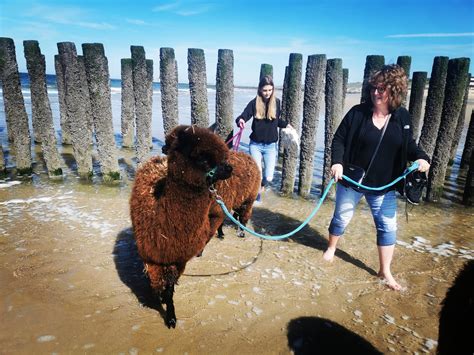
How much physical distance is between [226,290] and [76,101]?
550cm

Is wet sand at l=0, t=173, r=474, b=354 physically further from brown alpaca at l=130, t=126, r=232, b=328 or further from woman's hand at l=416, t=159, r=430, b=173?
woman's hand at l=416, t=159, r=430, b=173

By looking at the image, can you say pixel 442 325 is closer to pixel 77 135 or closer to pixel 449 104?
pixel 449 104

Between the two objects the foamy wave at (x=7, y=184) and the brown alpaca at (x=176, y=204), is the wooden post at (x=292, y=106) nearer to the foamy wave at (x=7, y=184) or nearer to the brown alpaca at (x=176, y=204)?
the brown alpaca at (x=176, y=204)

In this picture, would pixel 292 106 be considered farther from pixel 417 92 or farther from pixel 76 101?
pixel 76 101

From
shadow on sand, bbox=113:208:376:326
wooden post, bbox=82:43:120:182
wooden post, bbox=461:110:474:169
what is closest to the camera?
shadow on sand, bbox=113:208:376:326

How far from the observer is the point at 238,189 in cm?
467

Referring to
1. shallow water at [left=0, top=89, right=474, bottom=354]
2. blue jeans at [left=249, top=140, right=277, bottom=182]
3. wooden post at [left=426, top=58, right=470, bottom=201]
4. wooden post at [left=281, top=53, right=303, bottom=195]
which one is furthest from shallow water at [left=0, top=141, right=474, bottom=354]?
wooden post at [left=281, top=53, right=303, bottom=195]

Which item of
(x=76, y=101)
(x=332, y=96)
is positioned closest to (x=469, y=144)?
(x=332, y=96)

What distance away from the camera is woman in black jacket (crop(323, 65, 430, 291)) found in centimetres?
348

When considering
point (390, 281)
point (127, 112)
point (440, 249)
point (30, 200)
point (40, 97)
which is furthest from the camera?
point (127, 112)

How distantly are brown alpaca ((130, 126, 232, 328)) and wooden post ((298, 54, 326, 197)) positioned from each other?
3.99 meters

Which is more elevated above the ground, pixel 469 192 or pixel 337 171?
pixel 337 171

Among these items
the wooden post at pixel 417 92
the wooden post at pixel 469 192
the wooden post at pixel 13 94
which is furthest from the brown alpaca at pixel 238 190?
the wooden post at pixel 13 94

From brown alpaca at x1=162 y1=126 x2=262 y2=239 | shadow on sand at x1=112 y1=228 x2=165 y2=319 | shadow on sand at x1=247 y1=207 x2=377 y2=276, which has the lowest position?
shadow on sand at x1=247 y1=207 x2=377 y2=276
